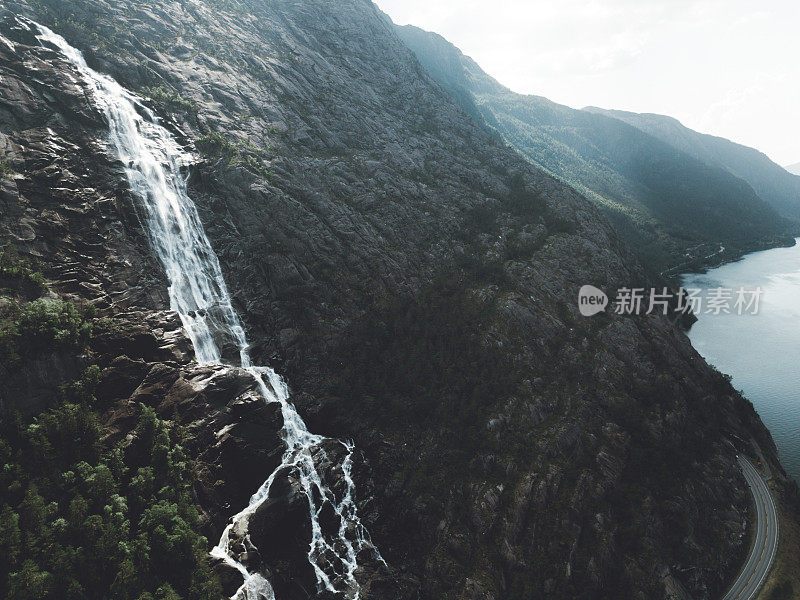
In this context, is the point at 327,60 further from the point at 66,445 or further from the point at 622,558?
the point at 622,558

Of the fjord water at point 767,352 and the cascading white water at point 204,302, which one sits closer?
the cascading white water at point 204,302

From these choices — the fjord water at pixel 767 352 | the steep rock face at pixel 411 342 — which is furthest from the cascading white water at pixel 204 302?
the fjord water at pixel 767 352

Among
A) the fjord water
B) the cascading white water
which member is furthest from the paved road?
the cascading white water

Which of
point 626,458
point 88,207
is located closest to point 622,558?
point 626,458

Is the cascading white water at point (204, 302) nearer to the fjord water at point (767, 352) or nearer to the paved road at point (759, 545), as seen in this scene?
the paved road at point (759, 545)

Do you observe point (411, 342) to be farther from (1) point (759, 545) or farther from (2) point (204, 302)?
(1) point (759, 545)

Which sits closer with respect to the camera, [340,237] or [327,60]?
[340,237]
